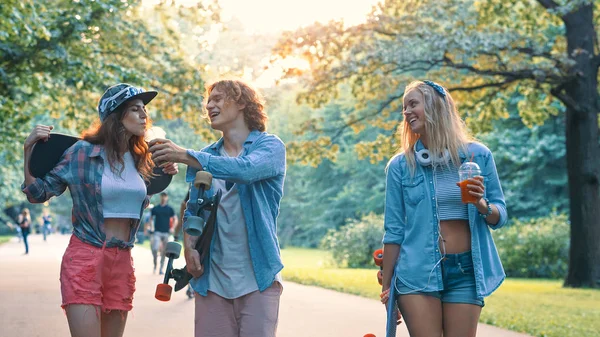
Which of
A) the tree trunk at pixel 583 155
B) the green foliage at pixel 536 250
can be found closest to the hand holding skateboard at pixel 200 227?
the tree trunk at pixel 583 155

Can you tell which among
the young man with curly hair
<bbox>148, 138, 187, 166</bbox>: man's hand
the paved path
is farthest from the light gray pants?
the paved path

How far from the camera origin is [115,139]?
4.86m

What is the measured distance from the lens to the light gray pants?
4.21 m

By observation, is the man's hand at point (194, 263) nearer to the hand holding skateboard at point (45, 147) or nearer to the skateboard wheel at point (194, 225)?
the skateboard wheel at point (194, 225)

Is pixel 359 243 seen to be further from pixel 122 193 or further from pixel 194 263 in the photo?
pixel 194 263

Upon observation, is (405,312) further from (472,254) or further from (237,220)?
(237,220)

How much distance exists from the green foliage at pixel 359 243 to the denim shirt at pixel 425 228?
2480 centimetres

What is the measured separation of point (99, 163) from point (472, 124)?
721 inches

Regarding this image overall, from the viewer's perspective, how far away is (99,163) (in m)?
4.78

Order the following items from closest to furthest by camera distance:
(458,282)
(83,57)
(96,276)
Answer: (458,282) → (96,276) → (83,57)

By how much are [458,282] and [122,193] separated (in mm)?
1741

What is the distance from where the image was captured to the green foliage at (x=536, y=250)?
89.1ft

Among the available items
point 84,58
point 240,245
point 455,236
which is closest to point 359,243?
point 84,58

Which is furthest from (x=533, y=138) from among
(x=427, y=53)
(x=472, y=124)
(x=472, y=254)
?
(x=472, y=254)
